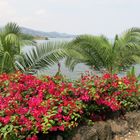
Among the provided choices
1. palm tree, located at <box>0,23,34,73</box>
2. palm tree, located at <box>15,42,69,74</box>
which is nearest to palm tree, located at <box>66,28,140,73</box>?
palm tree, located at <box>15,42,69,74</box>

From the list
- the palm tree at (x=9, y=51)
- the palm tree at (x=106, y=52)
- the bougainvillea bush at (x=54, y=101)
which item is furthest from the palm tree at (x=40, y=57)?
the bougainvillea bush at (x=54, y=101)

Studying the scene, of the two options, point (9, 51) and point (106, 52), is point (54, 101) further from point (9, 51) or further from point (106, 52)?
point (106, 52)

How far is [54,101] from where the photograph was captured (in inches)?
219

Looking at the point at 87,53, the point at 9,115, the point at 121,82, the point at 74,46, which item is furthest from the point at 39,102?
the point at 87,53

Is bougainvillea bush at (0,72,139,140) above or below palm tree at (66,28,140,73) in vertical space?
below

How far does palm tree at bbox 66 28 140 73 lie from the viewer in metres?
10.4

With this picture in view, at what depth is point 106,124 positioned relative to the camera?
6.24 m

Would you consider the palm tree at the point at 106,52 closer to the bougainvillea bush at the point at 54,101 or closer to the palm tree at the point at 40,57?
the palm tree at the point at 40,57

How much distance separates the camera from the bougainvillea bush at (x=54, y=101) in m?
4.95

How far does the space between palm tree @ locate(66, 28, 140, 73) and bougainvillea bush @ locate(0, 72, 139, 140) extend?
2913 mm

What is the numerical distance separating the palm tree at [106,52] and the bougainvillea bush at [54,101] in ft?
9.56

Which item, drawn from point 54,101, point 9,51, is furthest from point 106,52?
point 54,101

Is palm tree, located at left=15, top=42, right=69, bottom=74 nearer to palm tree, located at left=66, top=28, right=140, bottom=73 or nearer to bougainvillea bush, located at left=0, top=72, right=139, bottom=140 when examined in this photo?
palm tree, located at left=66, top=28, right=140, bottom=73

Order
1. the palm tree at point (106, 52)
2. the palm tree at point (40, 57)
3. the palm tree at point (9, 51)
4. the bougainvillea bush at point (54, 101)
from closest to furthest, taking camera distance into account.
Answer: the bougainvillea bush at point (54, 101), the palm tree at point (9, 51), the palm tree at point (40, 57), the palm tree at point (106, 52)
